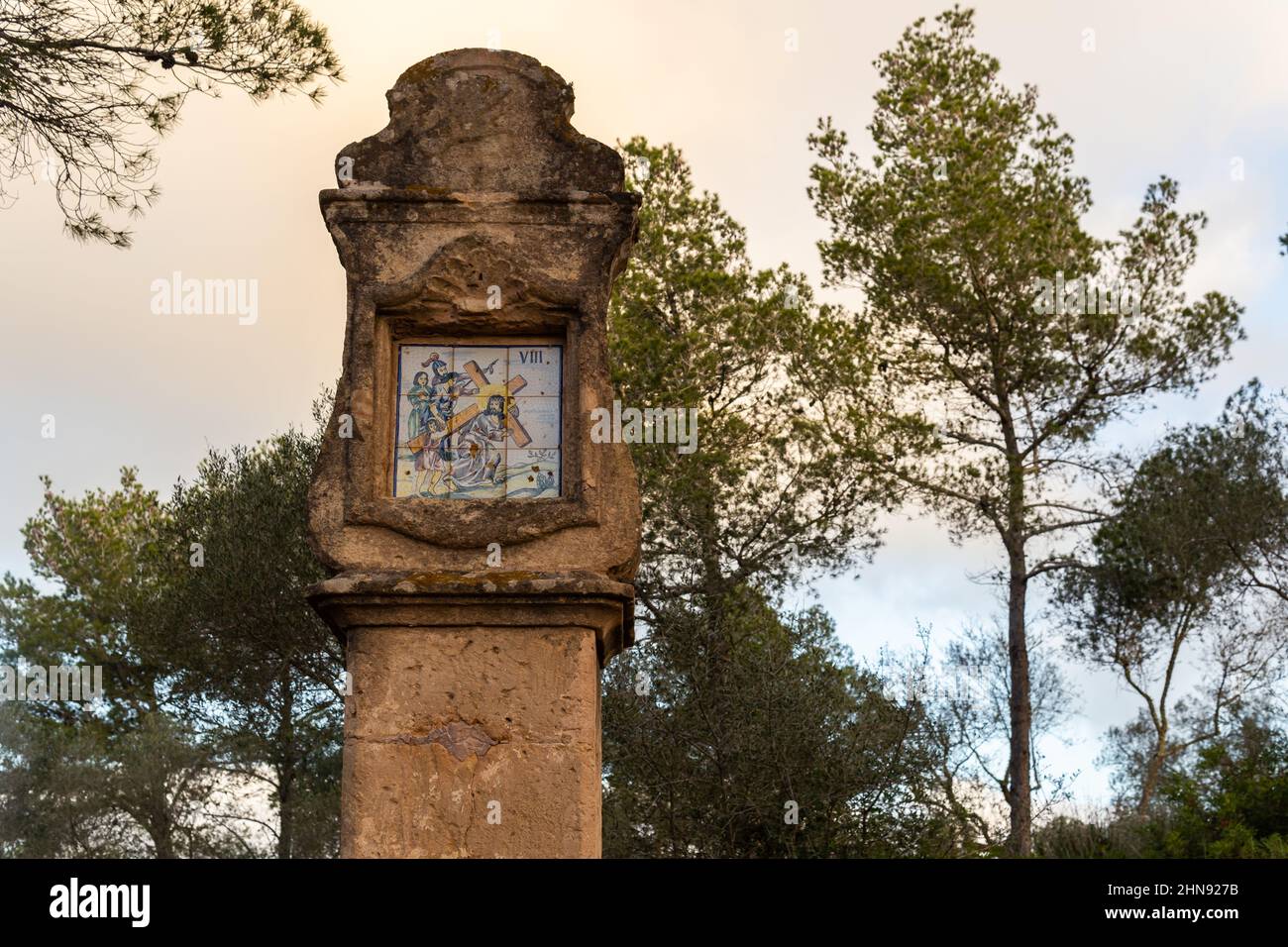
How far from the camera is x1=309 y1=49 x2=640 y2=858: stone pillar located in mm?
4559

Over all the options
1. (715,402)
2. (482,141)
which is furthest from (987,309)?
(482,141)

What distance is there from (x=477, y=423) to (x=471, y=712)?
3.17 ft

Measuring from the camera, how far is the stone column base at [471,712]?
4.51 meters

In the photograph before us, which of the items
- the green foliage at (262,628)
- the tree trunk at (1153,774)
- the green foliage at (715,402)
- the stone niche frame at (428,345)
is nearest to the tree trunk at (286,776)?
the green foliage at (262,628)

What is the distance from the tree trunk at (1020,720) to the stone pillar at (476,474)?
11.6m

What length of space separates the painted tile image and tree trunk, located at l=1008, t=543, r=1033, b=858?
38.1 ft

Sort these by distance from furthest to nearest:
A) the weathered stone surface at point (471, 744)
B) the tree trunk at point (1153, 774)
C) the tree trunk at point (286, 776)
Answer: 1. the tree trunk at point (1153, 774)
2. the tree trunk at point (286, 776)
3. the weathered stone surface at point (471, 744)

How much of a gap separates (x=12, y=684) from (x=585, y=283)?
17.5 m

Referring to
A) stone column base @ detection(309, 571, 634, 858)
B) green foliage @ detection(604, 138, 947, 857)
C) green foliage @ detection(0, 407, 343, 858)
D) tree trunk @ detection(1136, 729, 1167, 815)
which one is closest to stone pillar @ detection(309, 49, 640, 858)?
stone column base @ detection(309, 571, 634, 858)

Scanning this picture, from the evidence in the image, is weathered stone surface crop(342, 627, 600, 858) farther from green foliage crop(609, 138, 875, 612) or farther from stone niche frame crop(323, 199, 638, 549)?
green foliage crop(609, 138, 875, 612)

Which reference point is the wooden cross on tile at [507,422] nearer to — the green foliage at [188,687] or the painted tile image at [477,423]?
the painted tile image at [477,423]

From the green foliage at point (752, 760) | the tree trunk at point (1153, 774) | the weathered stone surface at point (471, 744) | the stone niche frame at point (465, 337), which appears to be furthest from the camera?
the tree trunk at point (1153, 774)

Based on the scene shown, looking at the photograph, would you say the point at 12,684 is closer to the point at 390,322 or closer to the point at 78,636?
the point at 78,636
